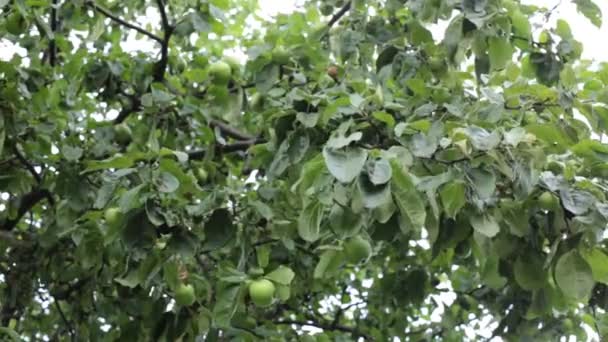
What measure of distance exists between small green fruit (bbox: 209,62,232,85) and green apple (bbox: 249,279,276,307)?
3.31 ft

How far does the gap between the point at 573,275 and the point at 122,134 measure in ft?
6.80

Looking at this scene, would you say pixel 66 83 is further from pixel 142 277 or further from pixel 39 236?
pixel 142 277

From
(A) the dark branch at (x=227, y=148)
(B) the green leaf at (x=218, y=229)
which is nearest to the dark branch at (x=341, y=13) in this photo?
(A) the dark branch at (x=227, y=148)

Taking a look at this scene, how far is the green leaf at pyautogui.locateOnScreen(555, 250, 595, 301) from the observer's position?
212 cm

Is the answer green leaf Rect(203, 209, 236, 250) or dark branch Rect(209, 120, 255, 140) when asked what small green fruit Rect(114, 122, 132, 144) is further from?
green leaf Rect(203, 209, 236, 250)

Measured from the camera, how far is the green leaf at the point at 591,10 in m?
2.74

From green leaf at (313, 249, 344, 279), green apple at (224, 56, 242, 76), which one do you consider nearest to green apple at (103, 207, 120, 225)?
green leaf at (313, 249, 344, 279)

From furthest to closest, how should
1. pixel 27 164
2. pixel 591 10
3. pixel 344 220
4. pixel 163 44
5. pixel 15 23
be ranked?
1. pixel 163 44
2. pixel 27 164
3. pixel 15 23
4. pixel 591 10
5. pixel 344 220

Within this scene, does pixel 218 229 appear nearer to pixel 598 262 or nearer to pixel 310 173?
pixel 310 173

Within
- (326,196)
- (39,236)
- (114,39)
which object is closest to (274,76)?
(326,196)

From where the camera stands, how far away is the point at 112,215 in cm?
257

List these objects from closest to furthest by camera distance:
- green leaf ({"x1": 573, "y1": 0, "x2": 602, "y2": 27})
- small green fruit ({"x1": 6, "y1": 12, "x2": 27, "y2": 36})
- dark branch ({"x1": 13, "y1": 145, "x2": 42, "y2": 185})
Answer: green leaf ({"x1": 573, "y1": 0, "x2": 602, "y2": 27}), small green fruit ({"x1": 6, "y1": 12, "x2": 27, "y2": 36}), dark branch ({"x1": 13, "y1": 145, "x2": 42, "y2": 185})

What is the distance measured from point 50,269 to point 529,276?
1967 millimetres

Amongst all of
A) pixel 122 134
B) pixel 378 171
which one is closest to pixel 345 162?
pixel 378 171
